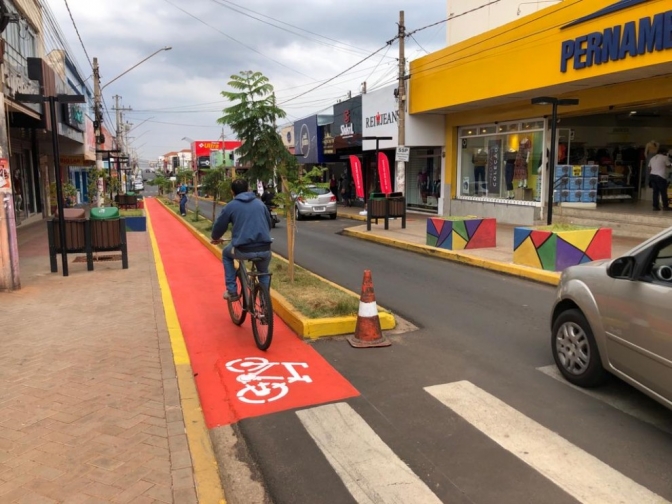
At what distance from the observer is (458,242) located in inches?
501

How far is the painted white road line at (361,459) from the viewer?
326cm

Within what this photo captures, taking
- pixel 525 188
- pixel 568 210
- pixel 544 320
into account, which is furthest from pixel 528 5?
pixel 544 320

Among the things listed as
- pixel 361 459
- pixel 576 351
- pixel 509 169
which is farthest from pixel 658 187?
pixel 361 459

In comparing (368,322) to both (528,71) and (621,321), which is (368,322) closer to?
Answer: (621,321)

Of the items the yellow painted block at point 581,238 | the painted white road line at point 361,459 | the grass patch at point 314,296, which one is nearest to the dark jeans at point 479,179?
the yellow painted block at point 581,238

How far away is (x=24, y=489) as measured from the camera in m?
3.24

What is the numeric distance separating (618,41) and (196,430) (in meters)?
13.0

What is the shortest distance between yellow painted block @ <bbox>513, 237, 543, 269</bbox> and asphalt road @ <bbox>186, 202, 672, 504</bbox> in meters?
3.72

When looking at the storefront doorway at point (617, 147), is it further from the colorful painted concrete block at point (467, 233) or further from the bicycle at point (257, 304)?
the bicycle at point (257, 304)

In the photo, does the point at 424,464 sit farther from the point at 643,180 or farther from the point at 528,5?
the point at 528,5

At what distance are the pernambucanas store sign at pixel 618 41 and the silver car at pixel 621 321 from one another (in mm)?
9484

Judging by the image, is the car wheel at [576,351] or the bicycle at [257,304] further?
the bicycle at [257,304]

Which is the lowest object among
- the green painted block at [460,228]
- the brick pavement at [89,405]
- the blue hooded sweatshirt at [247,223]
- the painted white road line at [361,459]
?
the painted white road line at [361,459]

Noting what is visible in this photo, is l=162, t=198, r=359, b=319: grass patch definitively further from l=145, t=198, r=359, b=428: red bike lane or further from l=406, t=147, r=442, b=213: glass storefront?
l=406, t=147, r=442, b=213: glass storefront
